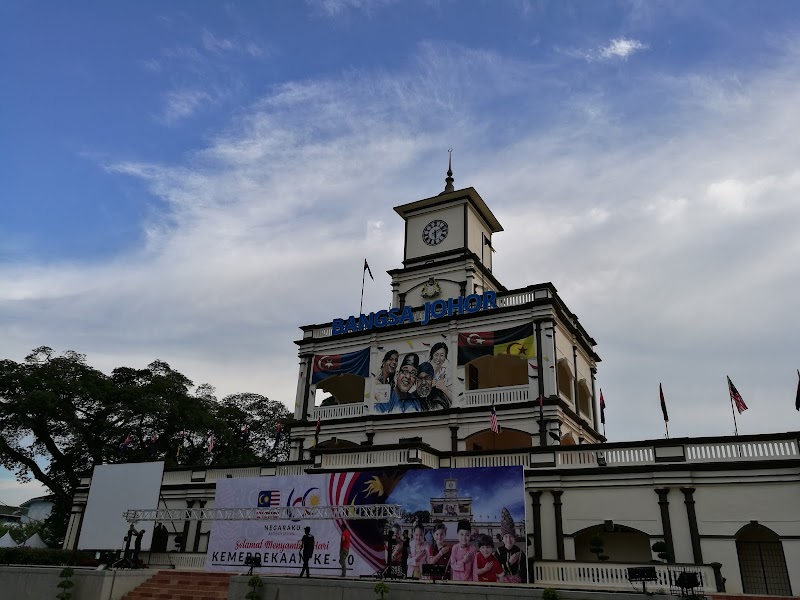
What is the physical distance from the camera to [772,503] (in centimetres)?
2134

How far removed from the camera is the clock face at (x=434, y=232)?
132 ft

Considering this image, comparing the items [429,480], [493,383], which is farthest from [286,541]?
[493,383]

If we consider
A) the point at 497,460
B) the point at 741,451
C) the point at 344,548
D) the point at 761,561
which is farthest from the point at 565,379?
the point at 344,548

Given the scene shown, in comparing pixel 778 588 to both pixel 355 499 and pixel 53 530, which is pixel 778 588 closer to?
pixel 355 499

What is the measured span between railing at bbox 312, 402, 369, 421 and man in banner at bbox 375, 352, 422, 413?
1011 mm

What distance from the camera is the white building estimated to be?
21578 millimetres

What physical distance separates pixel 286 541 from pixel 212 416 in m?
26.2

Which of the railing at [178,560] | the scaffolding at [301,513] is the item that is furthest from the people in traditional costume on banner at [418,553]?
the railing at [178,560]

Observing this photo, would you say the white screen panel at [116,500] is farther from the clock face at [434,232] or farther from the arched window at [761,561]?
the arched window at [761,561]

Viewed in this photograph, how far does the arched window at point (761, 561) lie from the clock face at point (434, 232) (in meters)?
23.5

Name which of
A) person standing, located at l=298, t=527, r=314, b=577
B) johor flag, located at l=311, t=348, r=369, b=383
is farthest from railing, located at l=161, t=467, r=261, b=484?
person standing, located at l=298, t=527, r=314, b=577

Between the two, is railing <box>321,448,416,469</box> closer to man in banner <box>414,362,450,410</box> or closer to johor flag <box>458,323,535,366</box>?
man in banner <box>414,362,450,410</box>

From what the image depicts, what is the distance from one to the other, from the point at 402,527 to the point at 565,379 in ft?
48.4

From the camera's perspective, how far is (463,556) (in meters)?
22.3
